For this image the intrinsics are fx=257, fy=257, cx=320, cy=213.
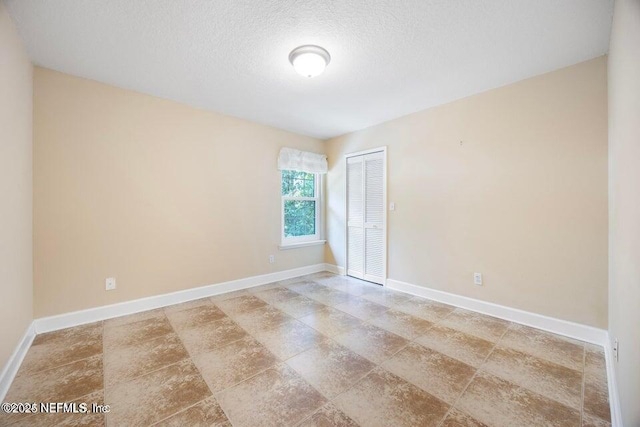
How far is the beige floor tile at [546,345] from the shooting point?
1.98 metres

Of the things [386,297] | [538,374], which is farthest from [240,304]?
[538,374]

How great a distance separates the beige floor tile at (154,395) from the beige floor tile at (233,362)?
0.22ft

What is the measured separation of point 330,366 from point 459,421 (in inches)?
33.5

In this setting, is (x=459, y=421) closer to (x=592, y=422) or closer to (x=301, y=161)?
(x=592, y=422)

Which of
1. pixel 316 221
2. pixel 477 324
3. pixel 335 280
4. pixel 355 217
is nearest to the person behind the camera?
pixel 477 324

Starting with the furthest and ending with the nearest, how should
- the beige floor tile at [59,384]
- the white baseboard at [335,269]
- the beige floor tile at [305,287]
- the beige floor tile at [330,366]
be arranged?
1. the white baseboard at [335,269]
2. the beige floor tile at [305,287]
3. the beige floor tile at [330,366]
4. the beige floor tile at [59,384]

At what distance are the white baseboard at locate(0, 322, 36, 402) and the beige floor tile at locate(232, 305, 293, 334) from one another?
5.03 ft

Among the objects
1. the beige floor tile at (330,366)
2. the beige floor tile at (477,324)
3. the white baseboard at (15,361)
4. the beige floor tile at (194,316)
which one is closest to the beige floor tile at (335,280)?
the beige floor tile at (477,324)

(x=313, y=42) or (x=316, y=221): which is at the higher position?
(x=313, y=42)

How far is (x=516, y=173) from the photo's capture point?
2600mm

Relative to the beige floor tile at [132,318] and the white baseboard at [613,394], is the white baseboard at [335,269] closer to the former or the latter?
the beige floor tile at [132,318]

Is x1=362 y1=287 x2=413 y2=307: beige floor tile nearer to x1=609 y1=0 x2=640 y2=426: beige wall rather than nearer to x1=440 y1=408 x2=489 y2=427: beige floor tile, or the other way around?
x1=440 y1=408 x2=489 y2=427: beige floor tile

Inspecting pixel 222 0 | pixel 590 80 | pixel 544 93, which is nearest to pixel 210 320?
pixel 222 0

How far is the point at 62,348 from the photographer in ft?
6.95
